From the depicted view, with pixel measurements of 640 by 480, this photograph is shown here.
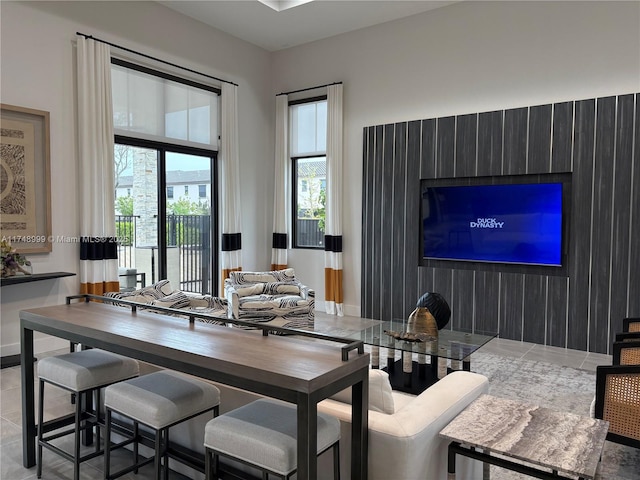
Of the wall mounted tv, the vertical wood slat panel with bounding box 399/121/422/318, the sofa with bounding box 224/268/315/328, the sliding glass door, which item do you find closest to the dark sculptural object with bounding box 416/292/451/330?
the sofa with bounding box 224/268/315/328

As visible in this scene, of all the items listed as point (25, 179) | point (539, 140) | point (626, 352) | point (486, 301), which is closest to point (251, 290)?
point (25, 179)

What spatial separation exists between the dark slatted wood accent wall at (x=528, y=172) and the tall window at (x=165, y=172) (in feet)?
7.38

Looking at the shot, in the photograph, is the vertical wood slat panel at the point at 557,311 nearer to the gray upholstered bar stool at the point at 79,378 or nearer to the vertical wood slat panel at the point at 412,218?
the vertical wood slat panel at the point at 412,218

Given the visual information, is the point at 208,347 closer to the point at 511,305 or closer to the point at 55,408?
the point at 55,408

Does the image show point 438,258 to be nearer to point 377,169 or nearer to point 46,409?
point 377,169

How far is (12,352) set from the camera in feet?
14.6

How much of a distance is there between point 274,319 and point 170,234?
228 cm

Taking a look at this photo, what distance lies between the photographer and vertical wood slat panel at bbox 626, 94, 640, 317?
14.7 ft

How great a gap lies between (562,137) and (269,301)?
3.47 metres

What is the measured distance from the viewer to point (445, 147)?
5582 millimetres

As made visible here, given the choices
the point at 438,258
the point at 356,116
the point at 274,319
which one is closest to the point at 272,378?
the point at 274,319

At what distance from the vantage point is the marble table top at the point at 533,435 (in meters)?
1.46

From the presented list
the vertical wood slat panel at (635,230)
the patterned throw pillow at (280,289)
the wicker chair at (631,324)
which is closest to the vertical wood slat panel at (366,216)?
the patterned throw pillow at (280,289)

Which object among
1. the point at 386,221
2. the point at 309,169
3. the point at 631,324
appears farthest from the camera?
the point at 309,169
